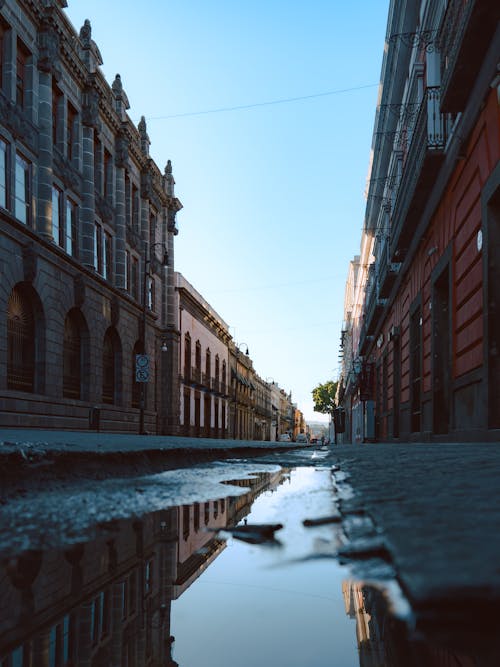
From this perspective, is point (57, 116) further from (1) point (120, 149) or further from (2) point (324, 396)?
(2) point (324, 396)

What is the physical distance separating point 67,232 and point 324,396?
8071 centimetres

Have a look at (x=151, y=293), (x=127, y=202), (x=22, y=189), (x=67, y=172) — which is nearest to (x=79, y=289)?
(x=67, y=172)

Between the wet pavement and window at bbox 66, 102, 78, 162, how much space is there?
20540 millimetres

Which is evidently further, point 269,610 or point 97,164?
point 97,164

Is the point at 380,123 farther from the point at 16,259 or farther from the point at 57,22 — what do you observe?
the point at 16,259

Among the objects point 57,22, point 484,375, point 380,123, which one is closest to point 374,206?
point 380,123

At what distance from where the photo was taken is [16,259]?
1595 cm

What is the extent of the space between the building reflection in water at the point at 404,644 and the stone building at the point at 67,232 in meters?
15.1

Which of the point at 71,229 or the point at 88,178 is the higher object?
the point at 88,178

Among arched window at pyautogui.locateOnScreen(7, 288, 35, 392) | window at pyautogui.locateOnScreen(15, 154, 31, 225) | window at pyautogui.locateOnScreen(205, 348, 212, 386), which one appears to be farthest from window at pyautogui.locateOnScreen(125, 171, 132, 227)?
window at pyautogui.locateOnScreen(205, 348, 212, 386)

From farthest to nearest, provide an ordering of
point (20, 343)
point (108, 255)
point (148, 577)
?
point (108, 255), point (20, 343), point (148, 577)

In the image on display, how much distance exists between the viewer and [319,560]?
1103 mm

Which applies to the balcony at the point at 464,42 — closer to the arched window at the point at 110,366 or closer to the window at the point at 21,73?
the window at the point at 21,73

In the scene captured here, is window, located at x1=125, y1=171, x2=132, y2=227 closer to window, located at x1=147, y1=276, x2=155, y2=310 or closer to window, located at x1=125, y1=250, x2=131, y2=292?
window, located at x1=125, y1=250, x2=131, y2=292
